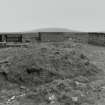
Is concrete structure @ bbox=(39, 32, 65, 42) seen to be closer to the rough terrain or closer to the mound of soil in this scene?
the rough terrain

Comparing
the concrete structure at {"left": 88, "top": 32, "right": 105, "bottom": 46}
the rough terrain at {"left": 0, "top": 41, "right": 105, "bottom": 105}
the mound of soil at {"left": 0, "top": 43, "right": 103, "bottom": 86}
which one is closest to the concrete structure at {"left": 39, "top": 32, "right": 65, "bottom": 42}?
the concrete structure at {"left": 88, "top": 32, "right": 105, "bottom": 46}

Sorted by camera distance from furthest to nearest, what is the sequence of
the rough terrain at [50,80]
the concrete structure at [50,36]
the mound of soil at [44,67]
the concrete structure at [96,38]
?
1. the concrete structure at [96,38]
2. the concrete structure at [50,36]
3. the mound of soil at [44,67]
4. the rough terrain at [50,80]

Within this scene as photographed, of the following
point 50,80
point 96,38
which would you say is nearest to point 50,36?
point 96,38

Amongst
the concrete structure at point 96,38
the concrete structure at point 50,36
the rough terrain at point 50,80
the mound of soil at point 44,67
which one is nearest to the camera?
the rough terrain at point 50,80

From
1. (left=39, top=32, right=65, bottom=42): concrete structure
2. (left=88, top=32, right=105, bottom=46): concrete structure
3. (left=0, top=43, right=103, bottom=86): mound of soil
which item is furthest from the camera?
(left=88, top=32, right=105, bottom=46): concrete structure

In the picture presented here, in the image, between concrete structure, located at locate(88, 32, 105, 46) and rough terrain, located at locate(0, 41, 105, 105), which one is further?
concrete structure, located at locate(88, 32, 105, 46)

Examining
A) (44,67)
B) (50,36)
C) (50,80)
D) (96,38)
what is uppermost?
(50,36)

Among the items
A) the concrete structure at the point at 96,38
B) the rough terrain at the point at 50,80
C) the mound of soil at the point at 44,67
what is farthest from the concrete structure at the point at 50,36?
the mound of soil at the point at 44,67

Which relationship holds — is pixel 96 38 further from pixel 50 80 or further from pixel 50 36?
pixel 50 80

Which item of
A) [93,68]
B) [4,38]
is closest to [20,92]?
[93,68]

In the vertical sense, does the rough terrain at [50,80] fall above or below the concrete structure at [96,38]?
below

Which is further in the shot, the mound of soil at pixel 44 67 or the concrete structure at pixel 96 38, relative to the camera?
the concrete structure at pixel 96 38

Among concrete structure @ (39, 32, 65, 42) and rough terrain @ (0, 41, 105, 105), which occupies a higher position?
concrete structure @ (39, 32, 65, 42)

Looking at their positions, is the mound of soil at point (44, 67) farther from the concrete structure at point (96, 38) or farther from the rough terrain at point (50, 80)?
the concrete structure at point (96, 38)
